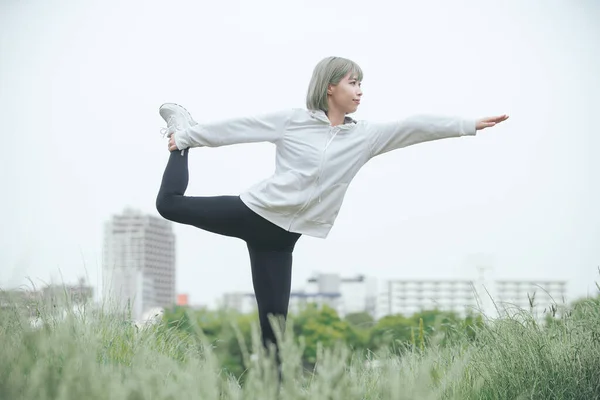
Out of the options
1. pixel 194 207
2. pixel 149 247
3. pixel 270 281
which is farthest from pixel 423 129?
pixel 149 247

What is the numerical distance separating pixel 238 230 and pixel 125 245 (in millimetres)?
127566

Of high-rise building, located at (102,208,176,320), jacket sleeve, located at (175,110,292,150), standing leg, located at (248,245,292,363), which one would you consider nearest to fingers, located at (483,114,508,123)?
jacket sleeve, located at (175,110,292,150)

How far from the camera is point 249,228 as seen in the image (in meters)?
4.55

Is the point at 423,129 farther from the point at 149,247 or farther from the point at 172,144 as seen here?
the point at 149,247

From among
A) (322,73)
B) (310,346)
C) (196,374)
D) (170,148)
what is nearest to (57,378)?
(196,374)

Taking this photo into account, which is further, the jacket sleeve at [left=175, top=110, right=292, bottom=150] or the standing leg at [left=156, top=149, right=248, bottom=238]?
the jacket sleeve at [left=175, top=110, right=292, bottom=150]

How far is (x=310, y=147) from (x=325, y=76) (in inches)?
17.1

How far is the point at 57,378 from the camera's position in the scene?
347 centimetres

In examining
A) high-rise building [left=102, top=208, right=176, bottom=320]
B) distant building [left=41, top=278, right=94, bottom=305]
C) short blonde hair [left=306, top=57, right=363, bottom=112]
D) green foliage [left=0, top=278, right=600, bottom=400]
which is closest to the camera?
green foliage [left=0, top=278, right=600, bottom=400]

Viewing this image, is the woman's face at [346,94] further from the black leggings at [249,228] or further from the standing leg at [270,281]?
the standing leg at [270,281]

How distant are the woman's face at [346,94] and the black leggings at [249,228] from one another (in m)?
0.78

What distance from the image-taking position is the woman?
4.52m

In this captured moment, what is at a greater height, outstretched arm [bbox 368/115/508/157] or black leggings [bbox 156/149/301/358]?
outstretched arm [bbox 368/115/508/157]

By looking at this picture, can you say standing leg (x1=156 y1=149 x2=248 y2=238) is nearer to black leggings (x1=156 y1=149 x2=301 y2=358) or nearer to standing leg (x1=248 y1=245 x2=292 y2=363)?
black leggings (x1=156 y1=149 x2=301 y2=358)
